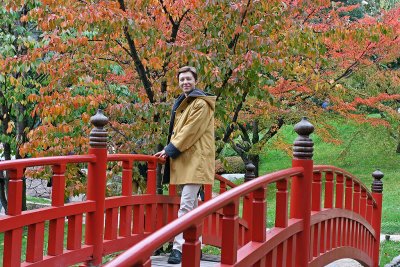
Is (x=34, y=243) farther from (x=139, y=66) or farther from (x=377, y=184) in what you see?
(x=377, y=184)

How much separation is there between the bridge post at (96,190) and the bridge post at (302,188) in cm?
207

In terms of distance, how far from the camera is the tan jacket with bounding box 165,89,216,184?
19.3ft

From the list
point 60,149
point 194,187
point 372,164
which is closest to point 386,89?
point 372,164

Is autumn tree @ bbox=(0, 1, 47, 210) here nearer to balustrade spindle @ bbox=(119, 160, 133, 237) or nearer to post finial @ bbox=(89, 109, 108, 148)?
balustrade spindle @ bbox=(119, 160, 133, 237)

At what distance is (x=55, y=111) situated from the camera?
25.7 feet

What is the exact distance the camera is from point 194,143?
234 inches

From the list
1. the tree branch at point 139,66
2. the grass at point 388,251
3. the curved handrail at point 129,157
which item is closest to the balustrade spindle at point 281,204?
the curved handrail at point 129,157

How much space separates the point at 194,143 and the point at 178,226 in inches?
128

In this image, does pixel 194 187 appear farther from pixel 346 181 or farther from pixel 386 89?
pixel 386 89

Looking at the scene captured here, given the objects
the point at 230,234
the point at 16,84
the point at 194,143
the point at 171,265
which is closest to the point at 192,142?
the point at 194,143

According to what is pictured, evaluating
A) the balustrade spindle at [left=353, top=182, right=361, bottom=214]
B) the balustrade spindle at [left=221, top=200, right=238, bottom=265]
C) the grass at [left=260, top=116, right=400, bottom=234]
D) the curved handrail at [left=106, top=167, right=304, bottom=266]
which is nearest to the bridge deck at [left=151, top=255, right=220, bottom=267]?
the balustrade spindle at [left=353, top=182, right=361, bottom=214]

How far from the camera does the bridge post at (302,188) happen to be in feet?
16.4

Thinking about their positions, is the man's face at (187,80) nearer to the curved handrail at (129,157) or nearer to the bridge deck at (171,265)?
the curved handrail at (129,157)

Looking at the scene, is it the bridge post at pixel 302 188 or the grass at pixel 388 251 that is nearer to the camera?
the bridge post at pixel 302 188
